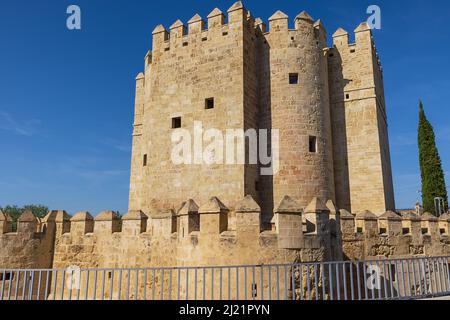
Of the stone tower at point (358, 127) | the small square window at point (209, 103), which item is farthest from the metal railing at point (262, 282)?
the small square window at point (209, 103)

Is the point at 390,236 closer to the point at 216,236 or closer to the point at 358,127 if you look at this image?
the point at 358,127

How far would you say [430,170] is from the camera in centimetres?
2227

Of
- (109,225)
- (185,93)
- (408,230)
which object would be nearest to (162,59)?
(185,93)

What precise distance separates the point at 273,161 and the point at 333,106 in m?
4.81

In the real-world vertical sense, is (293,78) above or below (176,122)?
above

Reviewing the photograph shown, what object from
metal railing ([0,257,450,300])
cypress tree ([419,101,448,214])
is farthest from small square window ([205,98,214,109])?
cypress tree ([419,101,448,214])

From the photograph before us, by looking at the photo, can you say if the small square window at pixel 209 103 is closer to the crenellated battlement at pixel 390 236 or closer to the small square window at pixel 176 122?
the small square window at pixel 176 122

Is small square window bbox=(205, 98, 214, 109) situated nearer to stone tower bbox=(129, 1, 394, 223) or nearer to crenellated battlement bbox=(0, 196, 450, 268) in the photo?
stone tower bbox=(129, 1, 394, 223)

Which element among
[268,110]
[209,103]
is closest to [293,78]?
[268,110]

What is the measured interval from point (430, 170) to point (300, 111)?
12.9m

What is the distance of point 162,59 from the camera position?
16.0m

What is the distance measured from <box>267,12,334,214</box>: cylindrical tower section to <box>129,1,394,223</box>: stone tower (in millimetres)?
43

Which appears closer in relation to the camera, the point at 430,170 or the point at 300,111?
the point at 300,111

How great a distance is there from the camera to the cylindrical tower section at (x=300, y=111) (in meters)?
14.0
